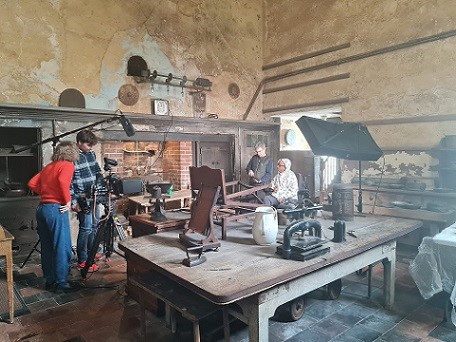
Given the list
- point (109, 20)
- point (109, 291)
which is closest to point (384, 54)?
point (109, 20)

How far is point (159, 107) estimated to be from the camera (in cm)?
604

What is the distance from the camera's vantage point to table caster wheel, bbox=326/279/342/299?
3.23 m

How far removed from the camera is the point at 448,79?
493 centimetres

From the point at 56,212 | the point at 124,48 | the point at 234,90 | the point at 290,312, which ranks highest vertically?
the point at 124,48

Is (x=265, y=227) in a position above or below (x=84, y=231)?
above

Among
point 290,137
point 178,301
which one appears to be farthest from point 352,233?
point 290,137

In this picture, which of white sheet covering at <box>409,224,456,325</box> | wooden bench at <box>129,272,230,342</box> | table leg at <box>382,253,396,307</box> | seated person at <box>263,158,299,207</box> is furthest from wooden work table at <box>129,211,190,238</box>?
white sheet covering at <box>409,224,456,325</box>

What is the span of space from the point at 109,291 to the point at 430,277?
3064 millimetres

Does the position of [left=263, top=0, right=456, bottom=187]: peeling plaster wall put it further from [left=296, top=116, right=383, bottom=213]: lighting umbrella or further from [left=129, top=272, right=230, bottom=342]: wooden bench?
[left=129, top=272, right=230, bottom=342]: wooden bench

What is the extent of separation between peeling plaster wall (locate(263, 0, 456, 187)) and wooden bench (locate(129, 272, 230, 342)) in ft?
14.4

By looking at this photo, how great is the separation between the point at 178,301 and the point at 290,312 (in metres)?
1.20

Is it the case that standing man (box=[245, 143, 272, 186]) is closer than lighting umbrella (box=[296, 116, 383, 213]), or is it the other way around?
lighting umbrella (box=[296, 116, 383, 213])

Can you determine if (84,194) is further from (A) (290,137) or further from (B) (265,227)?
(A) (290,137)

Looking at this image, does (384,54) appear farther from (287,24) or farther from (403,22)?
(287,24)
